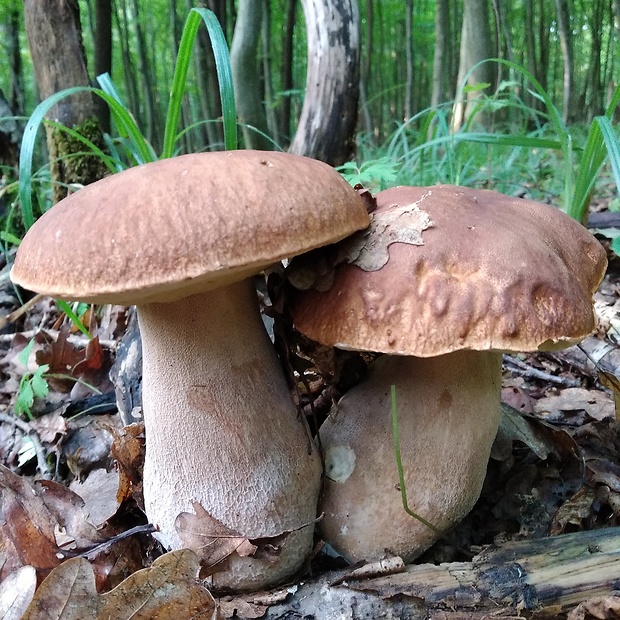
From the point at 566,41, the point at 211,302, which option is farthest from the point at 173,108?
the point at 566,41

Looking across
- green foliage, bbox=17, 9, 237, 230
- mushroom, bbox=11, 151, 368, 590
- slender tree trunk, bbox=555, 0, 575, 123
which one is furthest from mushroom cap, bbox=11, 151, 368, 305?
slender tree trunk, bbox=555, 0, 575, 123

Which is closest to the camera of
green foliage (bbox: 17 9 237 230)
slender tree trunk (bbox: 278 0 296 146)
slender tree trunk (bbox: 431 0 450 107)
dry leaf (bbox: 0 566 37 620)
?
dry leaf (bbox: 0 566 37 620)

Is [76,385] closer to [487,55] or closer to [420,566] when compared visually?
[420,566]

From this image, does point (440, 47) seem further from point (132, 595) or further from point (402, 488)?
point (132, 595)

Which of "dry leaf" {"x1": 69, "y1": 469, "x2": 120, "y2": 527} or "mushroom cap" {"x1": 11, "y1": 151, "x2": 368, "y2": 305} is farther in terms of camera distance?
"dry leaf" {"x1": 69, "y1": 469, "x2": 120, "y2": 527}

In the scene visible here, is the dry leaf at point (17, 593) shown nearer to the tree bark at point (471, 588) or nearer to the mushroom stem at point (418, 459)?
the tree bark at point (471, 588)

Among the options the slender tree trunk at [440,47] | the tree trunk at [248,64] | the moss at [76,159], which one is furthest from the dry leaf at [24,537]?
the slender tree trunk at [440,47]

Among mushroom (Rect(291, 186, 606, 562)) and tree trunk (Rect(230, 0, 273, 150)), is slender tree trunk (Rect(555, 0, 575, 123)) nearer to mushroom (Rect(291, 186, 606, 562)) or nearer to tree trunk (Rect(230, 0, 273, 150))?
tree trunk (Rect(230, 0, 273, 150))

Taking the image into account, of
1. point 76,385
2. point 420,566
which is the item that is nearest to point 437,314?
point 420,566
